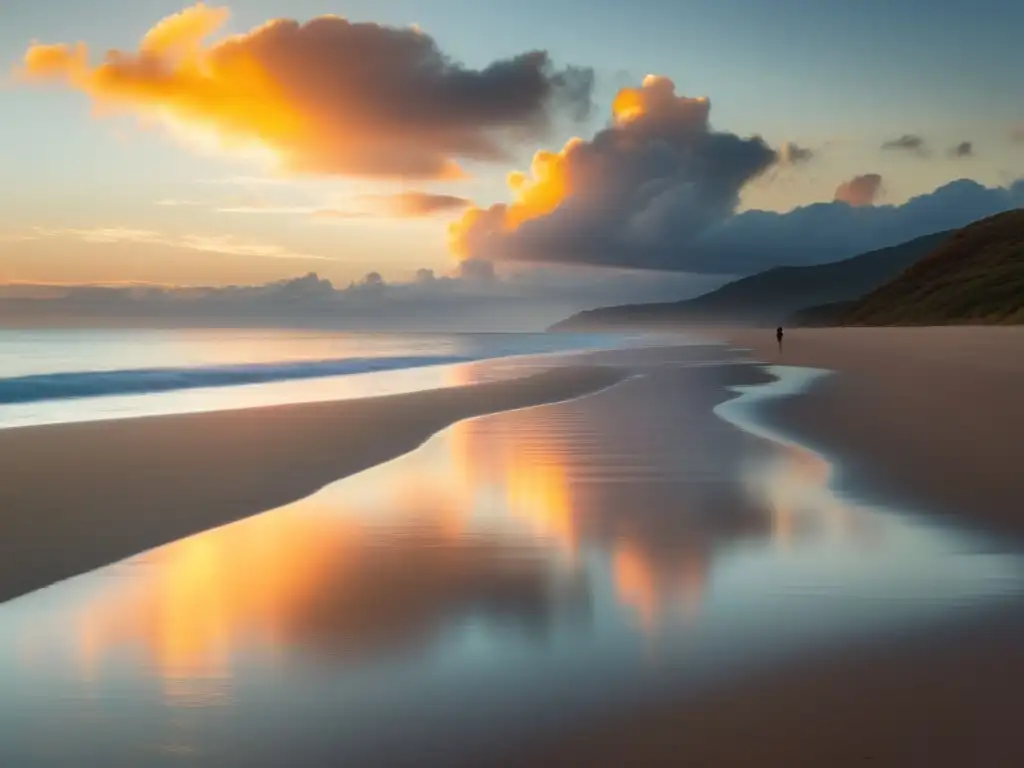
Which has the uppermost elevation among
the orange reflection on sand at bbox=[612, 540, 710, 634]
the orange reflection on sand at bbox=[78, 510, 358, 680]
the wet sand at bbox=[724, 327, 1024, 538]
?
the wet sand at bbox=[724, 327, 1024, 538]

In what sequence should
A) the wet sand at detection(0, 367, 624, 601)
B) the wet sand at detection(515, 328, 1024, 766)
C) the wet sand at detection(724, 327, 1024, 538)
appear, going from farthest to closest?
1. the wet sand at detection(724, 327, 1024, 538)
2. the wet sand at detection(0, 367, 624, 601)
3. the wet sand at detection(515, 328, 1024, 766)

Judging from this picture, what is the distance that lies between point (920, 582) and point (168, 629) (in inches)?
221

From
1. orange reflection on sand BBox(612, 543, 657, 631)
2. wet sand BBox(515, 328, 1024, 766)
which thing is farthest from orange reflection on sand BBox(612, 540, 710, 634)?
wet sand BBox(515, 328, 1024, 766)

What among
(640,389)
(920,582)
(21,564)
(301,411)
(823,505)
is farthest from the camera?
(640,389)

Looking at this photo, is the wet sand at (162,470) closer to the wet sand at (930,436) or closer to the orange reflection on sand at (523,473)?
the orange reflection on sand at (523,473)

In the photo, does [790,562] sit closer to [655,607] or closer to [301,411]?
[655,607]

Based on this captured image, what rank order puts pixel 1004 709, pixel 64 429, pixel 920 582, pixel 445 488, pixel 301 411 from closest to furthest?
1. pixel 1004 709
2. pixel 920 582
3. pixel 445 488
4. pixel 64 429
5. pixel 301 411

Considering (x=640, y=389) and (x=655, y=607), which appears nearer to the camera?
(x=655, y=607)

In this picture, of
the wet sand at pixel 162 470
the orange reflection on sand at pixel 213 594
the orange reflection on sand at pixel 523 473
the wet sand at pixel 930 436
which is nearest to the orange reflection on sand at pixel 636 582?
the orange reflection on sand at pixel 523 473

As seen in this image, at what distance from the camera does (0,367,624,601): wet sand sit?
9680mm

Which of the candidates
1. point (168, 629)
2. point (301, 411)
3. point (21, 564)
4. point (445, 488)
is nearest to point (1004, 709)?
point (168, 629)

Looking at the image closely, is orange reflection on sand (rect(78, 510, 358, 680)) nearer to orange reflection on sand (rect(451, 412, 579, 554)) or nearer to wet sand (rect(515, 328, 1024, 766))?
orange reflection on sand (rect(451, 412, 579, 554))

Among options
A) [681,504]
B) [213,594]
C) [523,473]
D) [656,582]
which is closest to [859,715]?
[656,582]

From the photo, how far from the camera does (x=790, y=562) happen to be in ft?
29.1
